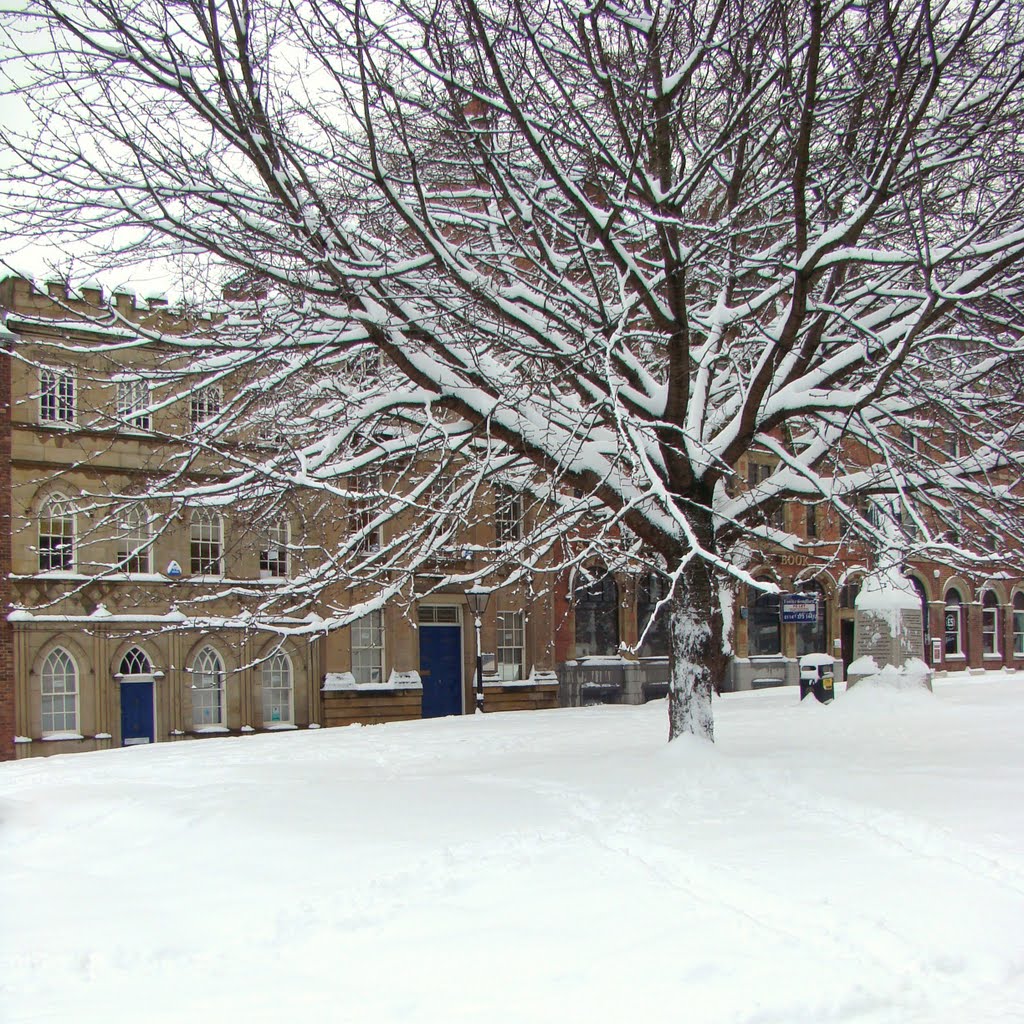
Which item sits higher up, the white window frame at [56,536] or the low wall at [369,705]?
the white window frame at [56,536]

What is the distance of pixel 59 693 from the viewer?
77.3 ft

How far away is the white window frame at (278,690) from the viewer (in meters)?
26.4

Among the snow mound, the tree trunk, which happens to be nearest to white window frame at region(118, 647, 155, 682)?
the snow mound

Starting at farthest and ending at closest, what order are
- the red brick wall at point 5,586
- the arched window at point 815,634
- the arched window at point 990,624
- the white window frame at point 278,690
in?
the arched window at point 990,624
the arched window at point 815,634
the white window frame at point 278,690
the red brick wall at point 5,586

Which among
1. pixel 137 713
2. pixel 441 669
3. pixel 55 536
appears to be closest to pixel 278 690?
pixel 137 713

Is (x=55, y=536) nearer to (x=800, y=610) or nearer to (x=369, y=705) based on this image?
(x=369, y=705)

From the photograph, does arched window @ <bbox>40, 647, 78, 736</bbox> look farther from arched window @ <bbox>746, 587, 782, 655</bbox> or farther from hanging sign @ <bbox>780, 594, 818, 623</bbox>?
arched window @ <bbox>746, 587, 782, 655</bbox>

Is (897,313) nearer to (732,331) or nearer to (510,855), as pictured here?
(732,331)

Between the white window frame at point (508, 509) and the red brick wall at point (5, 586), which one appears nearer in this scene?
the white window frame at point (508, 509)

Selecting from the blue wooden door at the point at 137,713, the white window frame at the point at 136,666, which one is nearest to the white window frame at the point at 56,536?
the white window frame at the point at 136,666

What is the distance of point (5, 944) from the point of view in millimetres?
5641

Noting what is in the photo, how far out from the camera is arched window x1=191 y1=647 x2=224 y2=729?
82.9 feet

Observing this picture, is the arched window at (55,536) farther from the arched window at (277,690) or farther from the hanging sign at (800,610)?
the hanging sign at (800,610)

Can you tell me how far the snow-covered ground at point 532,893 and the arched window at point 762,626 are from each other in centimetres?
2494
